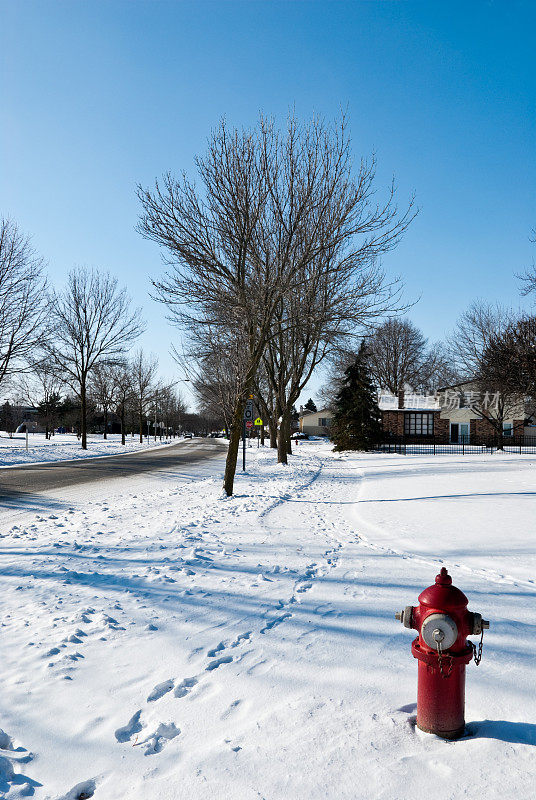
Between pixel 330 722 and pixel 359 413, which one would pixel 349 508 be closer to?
pixel 330 722

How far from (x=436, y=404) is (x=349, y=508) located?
42519 mm

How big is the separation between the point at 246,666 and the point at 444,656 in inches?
59.6

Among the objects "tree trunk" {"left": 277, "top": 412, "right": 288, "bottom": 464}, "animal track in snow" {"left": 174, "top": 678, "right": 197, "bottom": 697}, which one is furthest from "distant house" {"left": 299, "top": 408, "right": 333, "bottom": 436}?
"animal track in snow" {"left": 174, "top": 678, "right": 197, "bottom": 697}

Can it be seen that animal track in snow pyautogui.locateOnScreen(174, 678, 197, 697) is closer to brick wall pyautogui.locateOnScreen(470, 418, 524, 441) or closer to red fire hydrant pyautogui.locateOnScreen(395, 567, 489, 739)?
red fire hydrant pyautogui.locateOnScreen(395, 567, 489, 739)

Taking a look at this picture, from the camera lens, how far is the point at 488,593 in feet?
16.9

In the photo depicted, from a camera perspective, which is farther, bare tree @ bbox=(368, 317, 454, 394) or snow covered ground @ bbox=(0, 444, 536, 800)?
bare tree @ bbox=(368, 317, 454, 394)

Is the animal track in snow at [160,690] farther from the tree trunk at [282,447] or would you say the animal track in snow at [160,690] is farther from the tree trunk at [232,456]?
the tree trunk at [282,447]

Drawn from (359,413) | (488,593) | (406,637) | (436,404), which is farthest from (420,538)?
(436,404)

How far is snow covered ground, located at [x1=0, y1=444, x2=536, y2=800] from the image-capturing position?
2383 mm

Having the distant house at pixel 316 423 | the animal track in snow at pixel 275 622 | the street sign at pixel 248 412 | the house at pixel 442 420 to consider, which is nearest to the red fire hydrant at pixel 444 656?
the animal track in snow at pixel 275 622

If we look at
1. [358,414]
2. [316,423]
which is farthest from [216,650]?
[316,423]

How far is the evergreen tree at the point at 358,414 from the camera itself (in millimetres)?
39688

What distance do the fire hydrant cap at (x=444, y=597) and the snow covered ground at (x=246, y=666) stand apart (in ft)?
2.18

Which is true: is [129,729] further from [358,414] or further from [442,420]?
[442,420]
